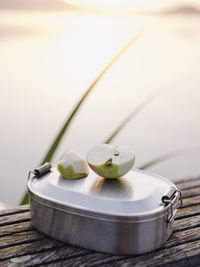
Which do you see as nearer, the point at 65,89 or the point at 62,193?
the point at 62,193

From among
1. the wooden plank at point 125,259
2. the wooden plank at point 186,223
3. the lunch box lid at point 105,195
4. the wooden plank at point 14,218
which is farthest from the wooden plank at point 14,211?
the wooden plank at point 186,223

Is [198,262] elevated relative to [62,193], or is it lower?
lower

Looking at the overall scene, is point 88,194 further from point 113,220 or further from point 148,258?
point 148,258

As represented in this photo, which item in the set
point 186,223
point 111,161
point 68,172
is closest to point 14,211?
point 68,172

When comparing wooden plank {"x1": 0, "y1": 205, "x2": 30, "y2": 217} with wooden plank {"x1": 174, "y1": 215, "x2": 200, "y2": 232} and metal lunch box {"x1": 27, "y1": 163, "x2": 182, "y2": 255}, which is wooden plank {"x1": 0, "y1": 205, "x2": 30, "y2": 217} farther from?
wooden plank {"x1": 174, "y1": 215, "x2": 200, "y2": 232}

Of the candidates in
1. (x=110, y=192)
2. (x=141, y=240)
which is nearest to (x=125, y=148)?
(x=110, y=192)

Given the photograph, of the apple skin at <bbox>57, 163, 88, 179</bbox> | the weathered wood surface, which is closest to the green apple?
the apple skin at <bbox>57, 163, 88, 179</bbox>

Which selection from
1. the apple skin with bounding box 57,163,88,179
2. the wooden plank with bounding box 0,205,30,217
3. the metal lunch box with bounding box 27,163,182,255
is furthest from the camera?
the wooden plank with bounding box 0,205,30,217
